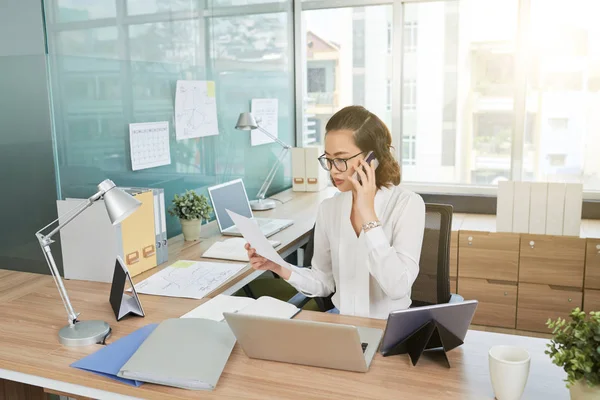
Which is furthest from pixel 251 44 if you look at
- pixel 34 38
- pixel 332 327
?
pixel 332 327

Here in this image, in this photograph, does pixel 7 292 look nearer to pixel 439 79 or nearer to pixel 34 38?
pixel 34 38

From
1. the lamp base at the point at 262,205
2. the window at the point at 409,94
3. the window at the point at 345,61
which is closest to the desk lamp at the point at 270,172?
the lamp base at the point at 262,205

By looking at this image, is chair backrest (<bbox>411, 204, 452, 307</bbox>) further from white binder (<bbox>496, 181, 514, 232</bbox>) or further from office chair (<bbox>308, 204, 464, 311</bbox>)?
white binder (<bbox>496, 181, 514, 232</bbox>)

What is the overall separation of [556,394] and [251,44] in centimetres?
289

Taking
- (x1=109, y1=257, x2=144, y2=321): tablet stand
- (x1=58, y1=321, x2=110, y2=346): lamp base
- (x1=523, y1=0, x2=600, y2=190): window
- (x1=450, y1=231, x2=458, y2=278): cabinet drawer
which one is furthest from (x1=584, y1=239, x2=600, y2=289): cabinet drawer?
(x1=58, y1=321, x2=110, y2=346): lamp base

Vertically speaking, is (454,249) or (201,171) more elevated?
(201,171)

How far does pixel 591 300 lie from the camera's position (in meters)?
3.19

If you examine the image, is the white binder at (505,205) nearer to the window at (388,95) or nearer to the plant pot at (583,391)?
the window at (388,95)

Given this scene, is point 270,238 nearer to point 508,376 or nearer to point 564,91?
point 508,376

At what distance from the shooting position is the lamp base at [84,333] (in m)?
1.56

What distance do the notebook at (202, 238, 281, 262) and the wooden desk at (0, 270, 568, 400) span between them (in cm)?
66

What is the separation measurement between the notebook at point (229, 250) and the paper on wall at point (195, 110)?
630 millimetres

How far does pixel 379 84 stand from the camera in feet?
13.9

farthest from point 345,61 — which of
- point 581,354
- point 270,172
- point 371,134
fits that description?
point 581,354
